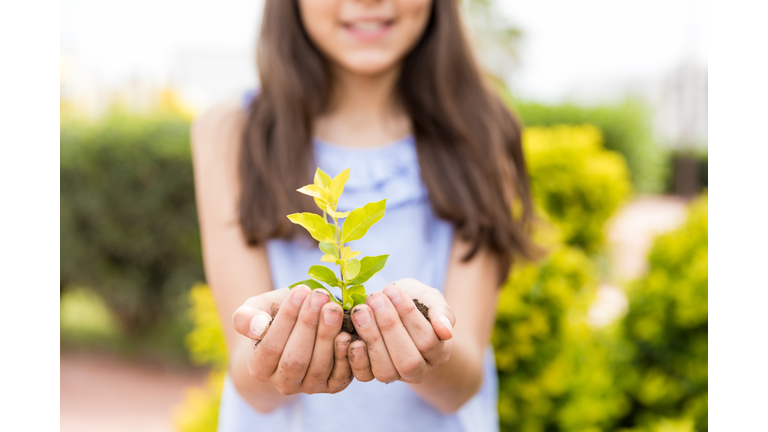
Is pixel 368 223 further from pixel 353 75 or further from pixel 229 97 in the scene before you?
pixel 229 97

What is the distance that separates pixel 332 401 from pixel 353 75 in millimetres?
1176

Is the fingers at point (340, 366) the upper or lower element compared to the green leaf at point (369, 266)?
lower

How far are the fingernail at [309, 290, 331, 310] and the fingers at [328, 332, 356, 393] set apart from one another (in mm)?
96

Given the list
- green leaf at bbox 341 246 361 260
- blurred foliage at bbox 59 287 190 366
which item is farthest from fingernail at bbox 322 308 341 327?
blurred foliage at bbox 59 287 190 366

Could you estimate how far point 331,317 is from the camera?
95cm

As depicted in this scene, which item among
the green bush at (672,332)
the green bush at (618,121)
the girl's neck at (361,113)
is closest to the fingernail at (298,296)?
the girl's neck at (361,113)

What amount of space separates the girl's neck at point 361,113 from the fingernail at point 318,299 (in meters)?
1.11

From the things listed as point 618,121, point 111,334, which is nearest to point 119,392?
point 111,334

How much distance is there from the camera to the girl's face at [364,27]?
1647 mm

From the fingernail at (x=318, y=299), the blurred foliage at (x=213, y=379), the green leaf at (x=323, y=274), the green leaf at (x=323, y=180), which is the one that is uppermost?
the green leaf at (x=323, y=180)

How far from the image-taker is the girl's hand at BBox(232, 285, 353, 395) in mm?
951

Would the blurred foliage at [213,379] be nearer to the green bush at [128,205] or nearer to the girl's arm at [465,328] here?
the girl's arm at [465,328]

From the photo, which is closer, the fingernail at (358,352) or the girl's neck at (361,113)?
the fingernail at (358,352)

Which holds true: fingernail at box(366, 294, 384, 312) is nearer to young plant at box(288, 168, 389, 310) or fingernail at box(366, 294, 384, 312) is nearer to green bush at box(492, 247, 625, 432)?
young plant at box(288, 168, 389, 310)
